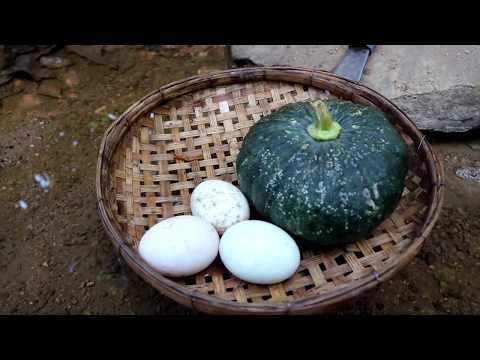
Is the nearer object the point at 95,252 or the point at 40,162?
the point at 95,252

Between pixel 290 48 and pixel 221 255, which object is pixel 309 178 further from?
pixel 290 48

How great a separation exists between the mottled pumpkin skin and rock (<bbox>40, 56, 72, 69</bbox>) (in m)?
1.76

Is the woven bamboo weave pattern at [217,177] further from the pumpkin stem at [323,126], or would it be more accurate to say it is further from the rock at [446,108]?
the rock at [446,108]

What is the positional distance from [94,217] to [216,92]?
769 mm

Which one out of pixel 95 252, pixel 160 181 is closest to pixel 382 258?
pixel 160 181

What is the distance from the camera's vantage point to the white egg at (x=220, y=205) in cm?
175

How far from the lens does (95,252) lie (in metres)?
2.11

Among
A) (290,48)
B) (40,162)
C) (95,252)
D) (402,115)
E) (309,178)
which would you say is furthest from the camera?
(290,48)

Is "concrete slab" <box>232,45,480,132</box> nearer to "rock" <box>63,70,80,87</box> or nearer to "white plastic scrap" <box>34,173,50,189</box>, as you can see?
"rock" <box>63,70,80,87</box>

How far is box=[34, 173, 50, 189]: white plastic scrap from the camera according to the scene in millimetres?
2397

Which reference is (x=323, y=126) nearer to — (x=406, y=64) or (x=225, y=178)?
(x=225, y=178)

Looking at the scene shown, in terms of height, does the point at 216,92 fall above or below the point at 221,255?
above

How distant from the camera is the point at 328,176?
1.63m

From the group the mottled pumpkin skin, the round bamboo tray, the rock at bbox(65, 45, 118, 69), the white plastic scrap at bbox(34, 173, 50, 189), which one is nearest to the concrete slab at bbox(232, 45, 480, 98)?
the round bamboo tray
